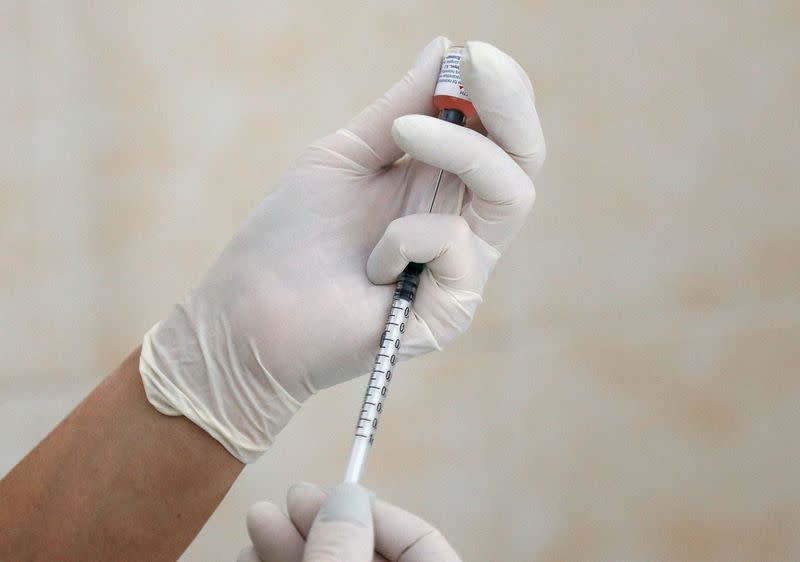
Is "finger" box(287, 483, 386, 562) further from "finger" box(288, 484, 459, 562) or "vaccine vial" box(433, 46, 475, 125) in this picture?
"vaccine vial" box(433, 46, 475, 125)

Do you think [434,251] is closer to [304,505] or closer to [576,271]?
[304,505]

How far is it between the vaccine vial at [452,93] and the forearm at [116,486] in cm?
45

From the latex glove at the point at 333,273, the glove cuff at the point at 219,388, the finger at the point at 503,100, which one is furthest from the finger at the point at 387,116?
the glove cuff at the point at 219,388

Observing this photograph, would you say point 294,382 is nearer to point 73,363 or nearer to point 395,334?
point 395,334

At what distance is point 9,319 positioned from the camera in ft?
4.52

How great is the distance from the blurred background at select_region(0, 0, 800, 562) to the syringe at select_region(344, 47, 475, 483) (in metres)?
0.51

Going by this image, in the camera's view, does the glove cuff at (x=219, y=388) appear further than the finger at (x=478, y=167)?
Yes

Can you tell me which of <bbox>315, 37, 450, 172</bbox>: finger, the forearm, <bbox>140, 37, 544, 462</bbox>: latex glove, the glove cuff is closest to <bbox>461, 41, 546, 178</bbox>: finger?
<bbox>140, 37, 544, 462</bbox>: latex glove

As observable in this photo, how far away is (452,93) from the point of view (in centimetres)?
98

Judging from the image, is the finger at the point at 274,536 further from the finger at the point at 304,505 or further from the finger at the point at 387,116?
the finger at the point at 387,116

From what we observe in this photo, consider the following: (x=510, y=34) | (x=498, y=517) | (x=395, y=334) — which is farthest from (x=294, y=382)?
(x=510, y=34)

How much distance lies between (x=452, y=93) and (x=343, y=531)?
1.53 ft

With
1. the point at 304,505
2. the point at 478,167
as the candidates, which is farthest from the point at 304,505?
the point at 478,167

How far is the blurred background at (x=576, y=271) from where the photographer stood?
4.75 feet
